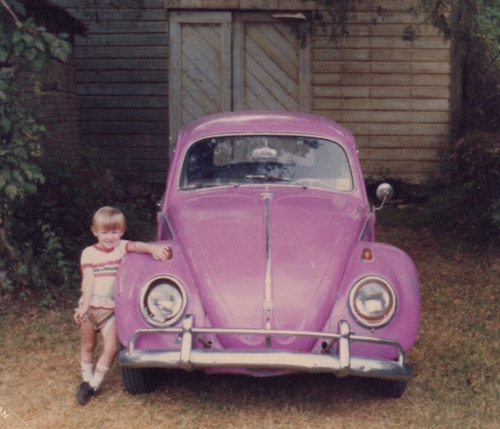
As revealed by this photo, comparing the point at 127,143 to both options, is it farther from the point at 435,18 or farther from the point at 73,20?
the point at 435,18

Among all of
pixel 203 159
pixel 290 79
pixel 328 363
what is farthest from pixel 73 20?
pixel 328 363

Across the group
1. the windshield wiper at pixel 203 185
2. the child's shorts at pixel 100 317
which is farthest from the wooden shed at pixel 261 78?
the child's shorts at pixel 100 317

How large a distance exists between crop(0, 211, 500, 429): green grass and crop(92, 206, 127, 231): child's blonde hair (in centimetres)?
99

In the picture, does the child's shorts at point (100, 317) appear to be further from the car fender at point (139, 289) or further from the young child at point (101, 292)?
the car fender at point (139, 289)

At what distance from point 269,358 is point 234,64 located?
7.55 meters

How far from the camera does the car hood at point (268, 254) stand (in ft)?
13.4

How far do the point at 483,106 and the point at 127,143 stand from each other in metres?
4.94

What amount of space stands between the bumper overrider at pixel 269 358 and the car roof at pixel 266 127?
1.84 metres

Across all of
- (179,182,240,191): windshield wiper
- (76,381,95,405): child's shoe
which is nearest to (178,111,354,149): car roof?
(179,182,240,191): windshield wiper

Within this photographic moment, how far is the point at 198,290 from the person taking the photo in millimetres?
4223

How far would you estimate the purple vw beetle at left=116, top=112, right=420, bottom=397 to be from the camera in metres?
3.92

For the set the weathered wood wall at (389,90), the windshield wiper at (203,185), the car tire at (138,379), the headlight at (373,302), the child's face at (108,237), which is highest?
the weathered wood wall at (389,90)

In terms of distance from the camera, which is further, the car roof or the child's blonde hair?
the car roof

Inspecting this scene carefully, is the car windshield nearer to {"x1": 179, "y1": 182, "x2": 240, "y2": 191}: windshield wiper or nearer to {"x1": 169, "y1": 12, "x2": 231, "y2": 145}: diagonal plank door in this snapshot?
{"x1": 179, "y1": 182, "x2": 240, "y2": 191}: windshield wiper
